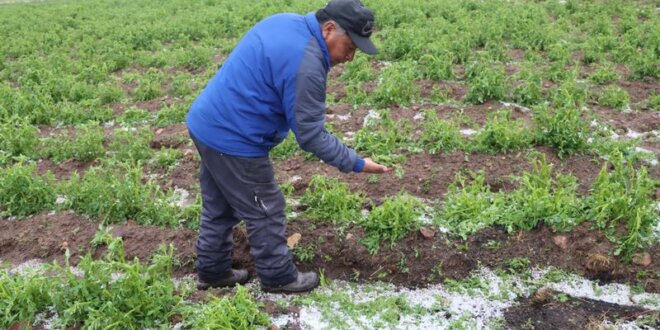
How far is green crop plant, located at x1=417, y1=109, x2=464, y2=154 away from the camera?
5.38 meters

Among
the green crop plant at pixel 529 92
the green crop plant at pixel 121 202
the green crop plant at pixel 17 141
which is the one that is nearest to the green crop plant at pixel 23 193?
the green crop plant at pixel 121 202

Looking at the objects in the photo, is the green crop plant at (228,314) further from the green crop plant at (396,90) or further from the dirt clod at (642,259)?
the green crop plant at (396,90)

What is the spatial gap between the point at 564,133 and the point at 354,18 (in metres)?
2.87

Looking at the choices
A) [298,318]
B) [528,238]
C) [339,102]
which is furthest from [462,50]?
[298,318]

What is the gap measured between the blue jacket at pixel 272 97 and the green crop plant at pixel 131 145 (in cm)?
234

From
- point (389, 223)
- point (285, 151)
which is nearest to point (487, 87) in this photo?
point (285, 151)

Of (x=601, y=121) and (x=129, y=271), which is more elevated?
(x=129, y=271)

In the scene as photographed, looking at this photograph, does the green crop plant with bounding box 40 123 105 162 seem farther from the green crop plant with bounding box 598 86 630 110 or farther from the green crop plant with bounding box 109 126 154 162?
the green crop plant with bounding box 598 86 630 110

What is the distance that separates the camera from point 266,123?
3391 mm

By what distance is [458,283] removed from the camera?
12.7 feet

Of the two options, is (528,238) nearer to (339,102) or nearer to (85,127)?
(339,102)

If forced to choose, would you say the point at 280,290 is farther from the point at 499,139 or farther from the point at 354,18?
the point at 499,139

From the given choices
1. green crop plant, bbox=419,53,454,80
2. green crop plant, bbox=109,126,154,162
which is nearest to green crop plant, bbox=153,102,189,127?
green crop plant, bbox=109,126,154,162

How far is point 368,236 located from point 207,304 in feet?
4.17
